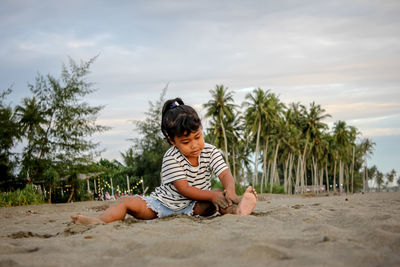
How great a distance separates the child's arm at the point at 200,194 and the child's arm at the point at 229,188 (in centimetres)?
5

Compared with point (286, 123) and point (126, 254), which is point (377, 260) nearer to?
point (126, 254)

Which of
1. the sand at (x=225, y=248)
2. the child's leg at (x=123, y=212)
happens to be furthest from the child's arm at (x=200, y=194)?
the sand at (x=225, y=248)

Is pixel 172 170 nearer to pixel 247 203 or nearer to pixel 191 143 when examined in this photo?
pixel 191 143

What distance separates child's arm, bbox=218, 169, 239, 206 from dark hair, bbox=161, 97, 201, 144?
66 centimetres

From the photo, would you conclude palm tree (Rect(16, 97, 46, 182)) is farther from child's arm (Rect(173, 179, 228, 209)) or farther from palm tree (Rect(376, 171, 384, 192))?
palm tree (Rect(376, 171, 384, 192))

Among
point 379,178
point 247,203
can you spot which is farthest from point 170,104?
point 379,178

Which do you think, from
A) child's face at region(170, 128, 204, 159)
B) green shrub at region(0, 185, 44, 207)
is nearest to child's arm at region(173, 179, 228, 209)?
child's face at region(170, 128, 204, 159)

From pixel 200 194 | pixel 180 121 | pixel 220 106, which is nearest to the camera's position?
pixel 180 121

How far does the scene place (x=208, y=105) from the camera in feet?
146

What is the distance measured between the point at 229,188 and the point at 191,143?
0.59 metres

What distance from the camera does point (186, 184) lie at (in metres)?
3.92

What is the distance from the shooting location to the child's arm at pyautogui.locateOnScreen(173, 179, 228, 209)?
3.79m

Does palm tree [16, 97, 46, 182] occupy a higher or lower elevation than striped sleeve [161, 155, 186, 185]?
higher

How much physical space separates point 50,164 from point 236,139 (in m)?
35.0
